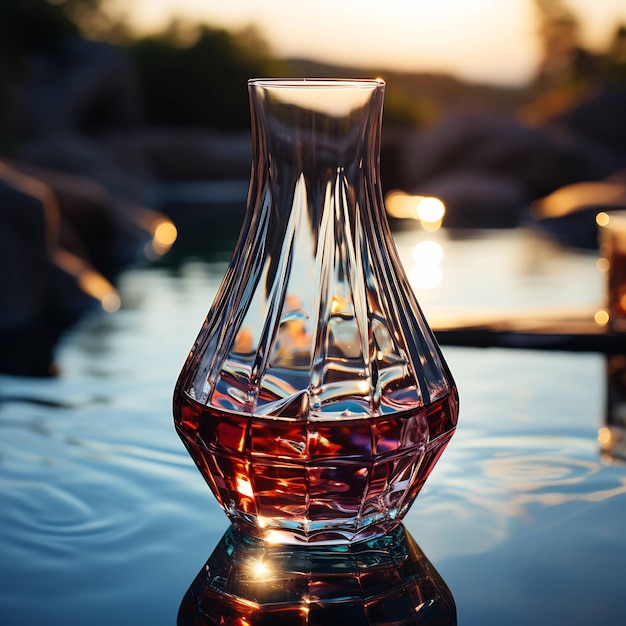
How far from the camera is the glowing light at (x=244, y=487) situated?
435 millimetres

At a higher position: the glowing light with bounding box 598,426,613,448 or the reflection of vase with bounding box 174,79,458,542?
the reflection of vase with bounding box 174,79,458,542

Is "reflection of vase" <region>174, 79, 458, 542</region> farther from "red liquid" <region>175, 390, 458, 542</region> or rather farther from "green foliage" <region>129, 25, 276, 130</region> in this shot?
"green foliage" <region>129, 25, 276, 130</region>

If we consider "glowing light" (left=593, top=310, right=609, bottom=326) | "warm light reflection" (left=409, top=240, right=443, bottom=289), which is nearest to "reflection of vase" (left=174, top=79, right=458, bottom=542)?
"glowing light" (left=593, top=310, right=609, bottom=326)

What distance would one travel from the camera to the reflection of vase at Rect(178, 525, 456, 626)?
→ 39 cm

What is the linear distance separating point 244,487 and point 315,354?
0.23 ft

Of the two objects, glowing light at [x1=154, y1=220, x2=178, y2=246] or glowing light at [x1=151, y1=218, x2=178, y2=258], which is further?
glowing light at [x1=154, y1=220, x2=178, y2=246]

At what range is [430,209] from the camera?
379 centimetres

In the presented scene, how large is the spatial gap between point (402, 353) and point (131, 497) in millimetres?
191

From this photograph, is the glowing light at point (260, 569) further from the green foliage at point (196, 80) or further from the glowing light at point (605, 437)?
the green foliage at point (196, 80)

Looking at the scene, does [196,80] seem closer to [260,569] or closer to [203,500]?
[203,500]

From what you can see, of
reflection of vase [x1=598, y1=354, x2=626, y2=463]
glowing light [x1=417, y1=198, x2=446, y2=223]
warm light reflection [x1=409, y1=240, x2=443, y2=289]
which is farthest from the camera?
glowing light [x1=417, y1=198, x2=446, y2=223]

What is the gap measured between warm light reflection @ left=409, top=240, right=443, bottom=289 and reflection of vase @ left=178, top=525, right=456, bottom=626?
121cm

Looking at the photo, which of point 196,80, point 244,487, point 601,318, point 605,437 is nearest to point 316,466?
point 244,487

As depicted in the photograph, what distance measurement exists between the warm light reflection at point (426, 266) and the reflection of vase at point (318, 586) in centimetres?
121
